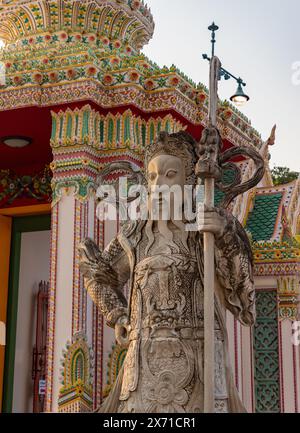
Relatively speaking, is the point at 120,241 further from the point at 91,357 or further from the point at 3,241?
the point at 3,241

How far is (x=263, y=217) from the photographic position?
10500 millimetres

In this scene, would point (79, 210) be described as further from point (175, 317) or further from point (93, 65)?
point (175, 317)

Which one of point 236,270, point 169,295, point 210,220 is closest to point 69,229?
point 169,295

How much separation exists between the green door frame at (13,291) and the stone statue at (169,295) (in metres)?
4.06

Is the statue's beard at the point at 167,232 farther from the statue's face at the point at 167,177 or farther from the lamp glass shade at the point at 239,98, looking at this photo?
the lamp glass shade at the point at 239,98

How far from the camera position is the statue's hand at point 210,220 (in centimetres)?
527

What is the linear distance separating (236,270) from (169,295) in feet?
1.48

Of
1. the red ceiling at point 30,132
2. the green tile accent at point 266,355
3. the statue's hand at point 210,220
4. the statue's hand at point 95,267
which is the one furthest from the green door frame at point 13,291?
the statue's hand at point 210,220

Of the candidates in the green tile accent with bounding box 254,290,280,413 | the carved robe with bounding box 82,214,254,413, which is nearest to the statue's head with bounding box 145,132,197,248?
the carved robe with bounding box 82,214,254,413

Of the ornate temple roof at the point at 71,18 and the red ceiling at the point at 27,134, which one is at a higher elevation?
the ornate temple roof at the point at 71,18

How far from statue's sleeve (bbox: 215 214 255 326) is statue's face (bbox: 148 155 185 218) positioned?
18.3 inches

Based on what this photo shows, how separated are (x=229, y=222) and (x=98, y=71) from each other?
277 cm
